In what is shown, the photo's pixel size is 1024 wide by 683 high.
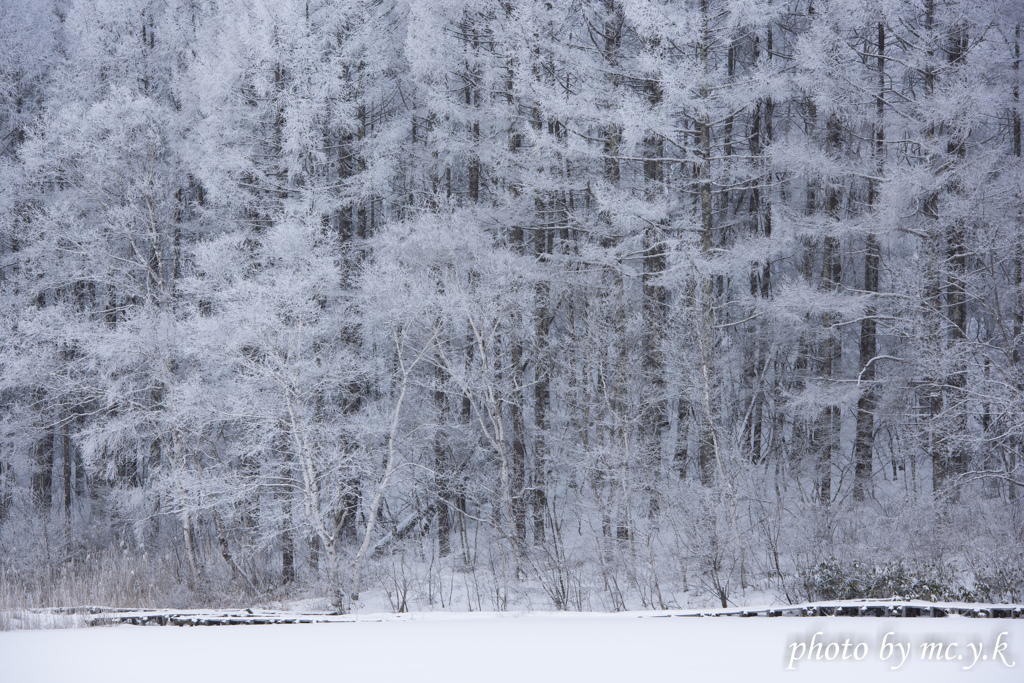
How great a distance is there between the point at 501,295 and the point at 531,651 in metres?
7.19

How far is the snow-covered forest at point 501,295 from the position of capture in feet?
32.9

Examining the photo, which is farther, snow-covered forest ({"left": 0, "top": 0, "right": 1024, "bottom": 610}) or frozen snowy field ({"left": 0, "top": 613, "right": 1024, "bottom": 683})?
snow-covered forest ({"left": 0, "top": 0, "right": 1024, "bottom": 610})

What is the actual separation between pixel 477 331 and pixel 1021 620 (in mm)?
7736

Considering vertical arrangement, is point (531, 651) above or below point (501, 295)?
below

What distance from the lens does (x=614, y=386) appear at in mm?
11508

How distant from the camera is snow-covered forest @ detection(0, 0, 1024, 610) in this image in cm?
1002

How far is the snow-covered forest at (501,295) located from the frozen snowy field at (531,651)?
3.40m

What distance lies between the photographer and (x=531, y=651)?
4574 millimetres

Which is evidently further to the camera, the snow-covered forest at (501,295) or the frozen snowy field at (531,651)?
the snow-covered forest at (501,295)

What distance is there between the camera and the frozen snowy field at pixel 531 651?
4.15 metres

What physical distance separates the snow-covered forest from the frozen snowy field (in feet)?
11.2

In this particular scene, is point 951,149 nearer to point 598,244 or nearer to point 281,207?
point 598,244

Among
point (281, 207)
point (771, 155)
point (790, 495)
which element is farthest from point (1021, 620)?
point (281, 207)

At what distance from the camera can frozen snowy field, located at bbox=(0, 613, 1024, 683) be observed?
163 inches
